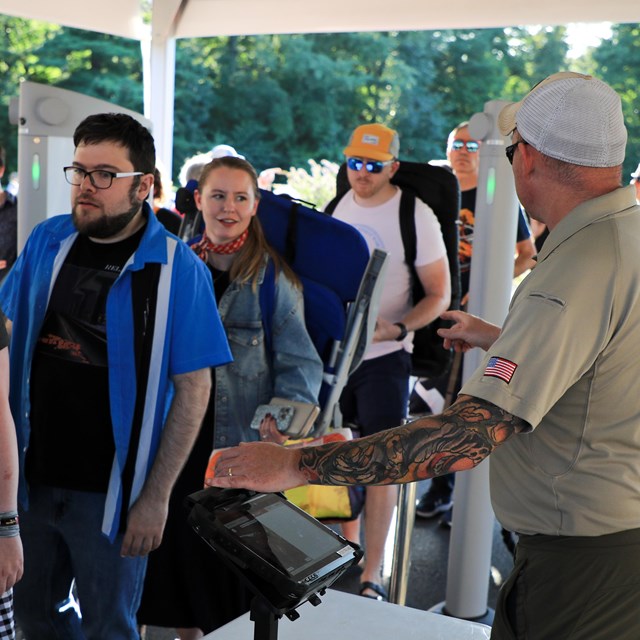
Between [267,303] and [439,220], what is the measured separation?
1.27 metres

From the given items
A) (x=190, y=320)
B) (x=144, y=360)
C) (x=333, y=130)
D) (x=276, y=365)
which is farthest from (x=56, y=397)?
(x=333, y=130)

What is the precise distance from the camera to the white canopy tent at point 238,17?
230 inches

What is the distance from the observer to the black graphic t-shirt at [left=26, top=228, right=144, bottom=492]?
7.79 feet

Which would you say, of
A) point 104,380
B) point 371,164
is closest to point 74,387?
point 104,380

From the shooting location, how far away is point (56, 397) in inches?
93.9

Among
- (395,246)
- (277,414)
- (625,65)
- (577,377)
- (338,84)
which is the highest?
(625,65)

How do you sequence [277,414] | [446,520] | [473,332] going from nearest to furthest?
[473,332], [277,414], [446,520]

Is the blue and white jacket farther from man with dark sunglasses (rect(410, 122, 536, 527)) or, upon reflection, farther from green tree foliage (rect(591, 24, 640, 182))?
green tree foliage (rect(591, 24, 640, 182))

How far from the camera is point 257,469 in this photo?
4.97 ft

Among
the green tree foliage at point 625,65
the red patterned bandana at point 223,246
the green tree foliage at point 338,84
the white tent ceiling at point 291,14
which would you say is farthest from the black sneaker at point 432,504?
the green tree foliage at point 338,84

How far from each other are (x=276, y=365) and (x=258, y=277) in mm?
308

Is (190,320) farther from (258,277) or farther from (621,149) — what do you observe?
(621,149)

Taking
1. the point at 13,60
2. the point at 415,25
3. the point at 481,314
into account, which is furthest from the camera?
the point at 13,60

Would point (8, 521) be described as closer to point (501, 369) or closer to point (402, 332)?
point (501, 369)
